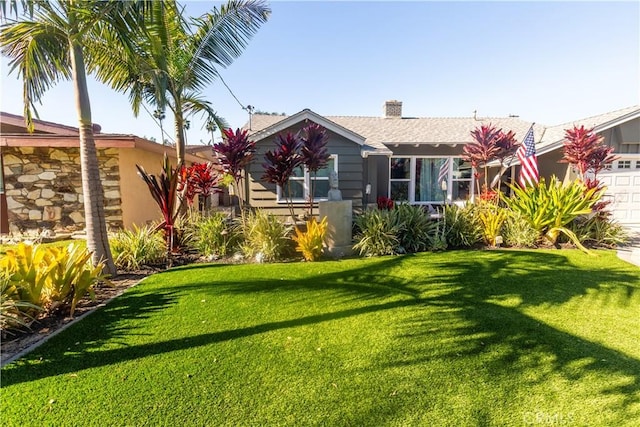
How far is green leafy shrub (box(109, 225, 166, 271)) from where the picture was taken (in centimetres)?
646

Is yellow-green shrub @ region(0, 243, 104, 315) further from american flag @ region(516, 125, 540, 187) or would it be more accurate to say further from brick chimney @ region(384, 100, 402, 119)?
brick chimney @ region(384, 100, 402, 119)

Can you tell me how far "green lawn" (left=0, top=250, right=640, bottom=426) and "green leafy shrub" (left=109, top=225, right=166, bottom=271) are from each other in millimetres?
1275

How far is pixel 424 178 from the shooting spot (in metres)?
13.8

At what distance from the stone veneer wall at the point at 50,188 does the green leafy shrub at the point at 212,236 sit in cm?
319

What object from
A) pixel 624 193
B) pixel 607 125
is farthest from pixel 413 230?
pixel 607 125

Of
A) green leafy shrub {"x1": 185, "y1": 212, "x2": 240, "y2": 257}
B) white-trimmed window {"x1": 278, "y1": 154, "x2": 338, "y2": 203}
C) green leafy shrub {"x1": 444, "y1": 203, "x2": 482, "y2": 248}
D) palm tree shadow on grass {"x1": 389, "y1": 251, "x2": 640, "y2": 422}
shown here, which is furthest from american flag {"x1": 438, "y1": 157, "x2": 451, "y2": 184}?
green leafy shrub {"x1": 185, "y1": 212, "x2": 240, "y2": 257}

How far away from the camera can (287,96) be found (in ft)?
52.9

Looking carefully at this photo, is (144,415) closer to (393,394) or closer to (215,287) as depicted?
(393,394)

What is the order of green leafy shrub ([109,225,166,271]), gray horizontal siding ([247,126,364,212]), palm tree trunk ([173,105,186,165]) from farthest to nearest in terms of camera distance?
gray horizontal siding ([247,126,364,212])
palm tree trunk ([173,105,186,165])
green leafy shrub ([109,225,166,271])

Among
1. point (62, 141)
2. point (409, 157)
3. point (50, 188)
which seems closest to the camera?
point (62, 141)

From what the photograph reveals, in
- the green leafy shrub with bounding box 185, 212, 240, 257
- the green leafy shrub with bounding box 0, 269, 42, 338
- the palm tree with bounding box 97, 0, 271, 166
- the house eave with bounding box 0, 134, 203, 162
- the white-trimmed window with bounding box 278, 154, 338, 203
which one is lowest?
the green leafy shrub with bounding box 0, 269, 42, 338

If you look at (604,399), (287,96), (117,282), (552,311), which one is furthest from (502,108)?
(117,282)

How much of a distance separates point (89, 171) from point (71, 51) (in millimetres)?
1993

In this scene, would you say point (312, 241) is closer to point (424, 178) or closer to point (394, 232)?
point (394, 232)
